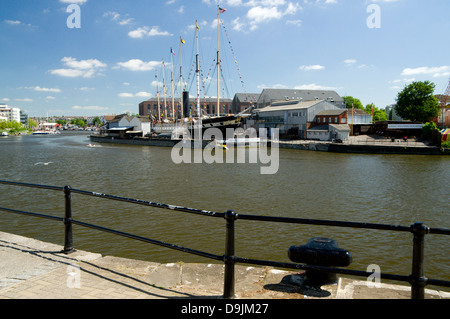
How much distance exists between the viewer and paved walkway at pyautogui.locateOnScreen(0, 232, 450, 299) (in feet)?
12.8

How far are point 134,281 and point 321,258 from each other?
105 inches

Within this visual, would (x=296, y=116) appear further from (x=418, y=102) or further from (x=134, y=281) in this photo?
(x=134, y=281)

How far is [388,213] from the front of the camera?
17.0 metres

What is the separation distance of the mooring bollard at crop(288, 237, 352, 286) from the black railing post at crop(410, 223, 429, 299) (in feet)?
3.79

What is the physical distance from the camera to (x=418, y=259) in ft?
10.5

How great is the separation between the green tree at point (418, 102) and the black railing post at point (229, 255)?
9066 cm

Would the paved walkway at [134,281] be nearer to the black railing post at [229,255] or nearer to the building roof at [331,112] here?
Answer: the black railing post at [229,255]

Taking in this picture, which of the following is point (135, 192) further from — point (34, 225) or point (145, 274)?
point (145, 274)

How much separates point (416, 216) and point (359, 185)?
907 centimetres

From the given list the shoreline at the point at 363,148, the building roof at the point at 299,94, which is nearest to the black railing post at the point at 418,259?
the shoreline at the point at 363,148

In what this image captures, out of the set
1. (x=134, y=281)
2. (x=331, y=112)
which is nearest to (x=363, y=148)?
(x=331, y=112)

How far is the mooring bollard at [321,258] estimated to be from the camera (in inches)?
175

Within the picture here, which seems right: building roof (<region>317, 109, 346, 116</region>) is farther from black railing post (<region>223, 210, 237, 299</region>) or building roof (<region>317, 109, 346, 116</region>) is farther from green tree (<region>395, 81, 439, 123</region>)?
black railing post (<region>223, 210, 237, 299</region>)
